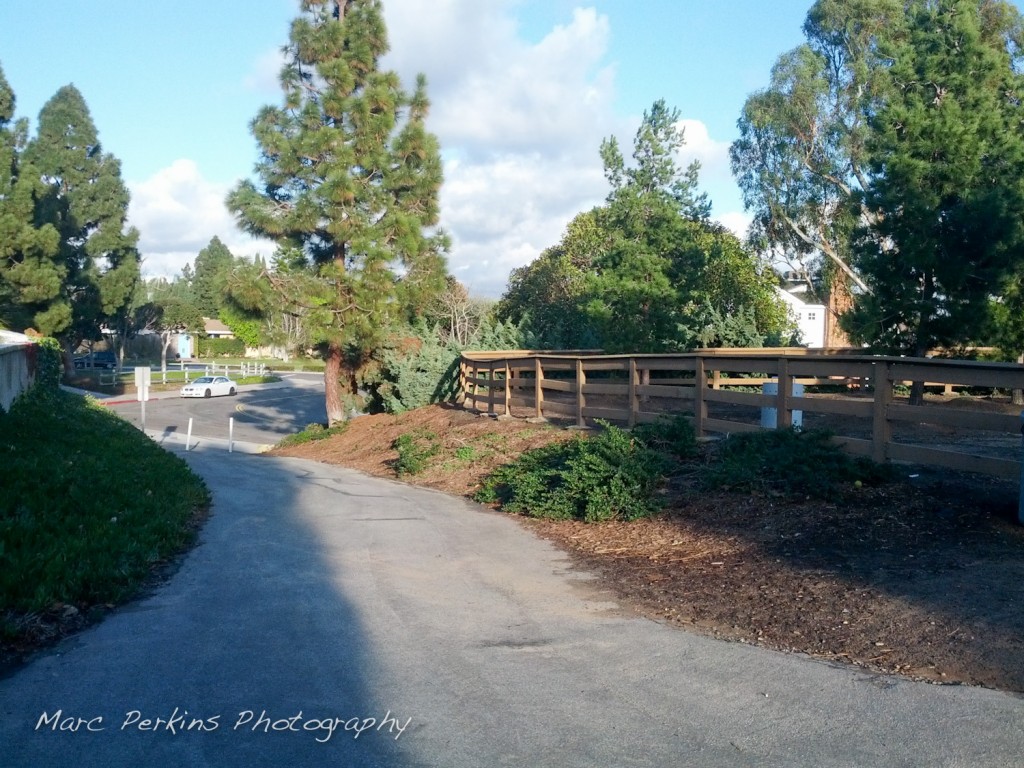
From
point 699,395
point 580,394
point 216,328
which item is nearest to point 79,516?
point 699,395

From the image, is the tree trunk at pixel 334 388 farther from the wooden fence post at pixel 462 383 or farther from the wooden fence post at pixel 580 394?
the wooden fence post at pixel 580 394

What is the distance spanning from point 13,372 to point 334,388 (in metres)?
14.5

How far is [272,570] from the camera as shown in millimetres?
8953

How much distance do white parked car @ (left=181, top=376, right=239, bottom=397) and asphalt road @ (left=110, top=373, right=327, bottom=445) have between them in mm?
490

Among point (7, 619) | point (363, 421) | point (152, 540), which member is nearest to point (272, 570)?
point (152, 540)

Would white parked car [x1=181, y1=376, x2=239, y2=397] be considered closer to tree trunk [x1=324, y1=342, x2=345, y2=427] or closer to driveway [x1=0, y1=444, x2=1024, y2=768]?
tree trunk [x1=324, y1=342, x2=345, y2=427]

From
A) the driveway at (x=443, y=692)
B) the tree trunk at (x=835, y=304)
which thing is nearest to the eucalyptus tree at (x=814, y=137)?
the tree trunk at (x=835, y=304)

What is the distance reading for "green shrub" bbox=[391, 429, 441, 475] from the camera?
1756cm

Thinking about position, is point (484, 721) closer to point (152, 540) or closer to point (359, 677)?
point (359, 677)

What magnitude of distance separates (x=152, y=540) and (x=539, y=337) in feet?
68.9

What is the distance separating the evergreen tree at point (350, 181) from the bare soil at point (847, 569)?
1861 centimetres

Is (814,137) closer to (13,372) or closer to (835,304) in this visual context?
(835,304)

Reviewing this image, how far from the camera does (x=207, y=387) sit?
6206 centimetres

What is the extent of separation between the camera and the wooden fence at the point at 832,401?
28.6 feet
